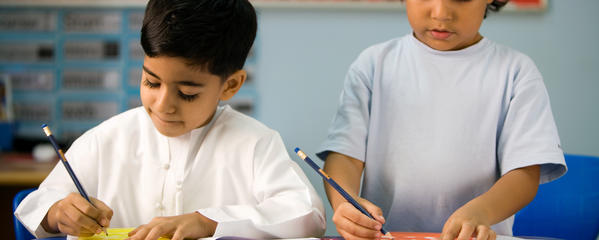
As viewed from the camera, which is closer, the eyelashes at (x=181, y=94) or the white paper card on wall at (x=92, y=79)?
the eyelashes at (x=181, y=94)

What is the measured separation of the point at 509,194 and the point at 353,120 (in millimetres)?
310

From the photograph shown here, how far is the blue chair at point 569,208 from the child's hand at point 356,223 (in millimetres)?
653

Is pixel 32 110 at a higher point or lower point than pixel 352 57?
lower

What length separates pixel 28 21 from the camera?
1977 mm

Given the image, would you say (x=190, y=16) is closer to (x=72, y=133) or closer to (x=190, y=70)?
(x=190, y=70)

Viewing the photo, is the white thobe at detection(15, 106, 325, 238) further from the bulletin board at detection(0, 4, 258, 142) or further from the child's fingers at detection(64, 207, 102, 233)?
the bulletin board at detection(0, 4, 258, 142)

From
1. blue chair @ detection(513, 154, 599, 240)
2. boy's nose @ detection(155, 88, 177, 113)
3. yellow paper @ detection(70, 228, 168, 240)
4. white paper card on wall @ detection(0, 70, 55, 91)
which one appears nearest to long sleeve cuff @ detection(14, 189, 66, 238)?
yellow paper @ detection(70, 228, 168, 240)

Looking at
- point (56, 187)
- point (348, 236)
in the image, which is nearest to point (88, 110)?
point (56, 187)

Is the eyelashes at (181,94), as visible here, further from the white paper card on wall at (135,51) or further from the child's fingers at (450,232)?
the white paper card on wall at (135,51)

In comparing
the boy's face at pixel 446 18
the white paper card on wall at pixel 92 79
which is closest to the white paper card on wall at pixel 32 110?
the white paper card on wall at pixel 92 79

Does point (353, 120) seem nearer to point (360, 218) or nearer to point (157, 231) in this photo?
point (360, 218)

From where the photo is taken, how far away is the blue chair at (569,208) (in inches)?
49.4

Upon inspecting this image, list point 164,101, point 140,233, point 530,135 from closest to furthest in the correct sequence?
1. point 140,233
2. point 164,101
3. point 530,135

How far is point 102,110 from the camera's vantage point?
6.55ft
